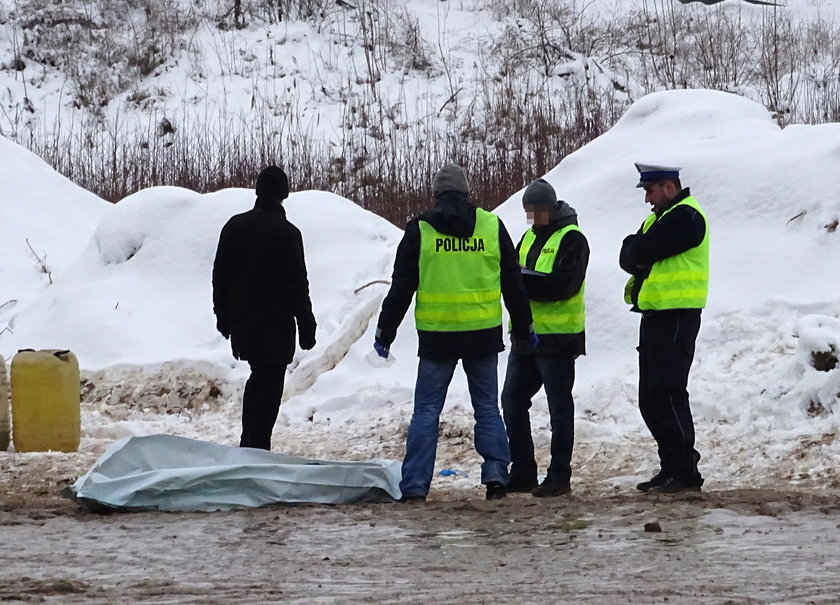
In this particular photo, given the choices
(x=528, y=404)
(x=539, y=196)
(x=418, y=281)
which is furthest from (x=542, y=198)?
(x=528, y=404)

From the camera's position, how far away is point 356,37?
1082 inches

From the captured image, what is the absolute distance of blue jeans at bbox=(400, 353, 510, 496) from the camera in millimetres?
6402

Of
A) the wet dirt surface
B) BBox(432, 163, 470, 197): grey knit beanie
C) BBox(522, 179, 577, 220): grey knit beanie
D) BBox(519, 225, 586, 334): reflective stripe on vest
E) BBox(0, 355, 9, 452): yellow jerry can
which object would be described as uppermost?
BBox(432, 163, 470, 197): grey knit beanie

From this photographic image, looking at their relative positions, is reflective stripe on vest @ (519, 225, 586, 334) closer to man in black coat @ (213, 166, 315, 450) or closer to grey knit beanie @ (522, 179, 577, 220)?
grey knit beanie @ (522, 179, 577, 220)

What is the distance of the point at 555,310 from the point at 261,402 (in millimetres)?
1740

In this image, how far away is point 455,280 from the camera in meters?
6.36

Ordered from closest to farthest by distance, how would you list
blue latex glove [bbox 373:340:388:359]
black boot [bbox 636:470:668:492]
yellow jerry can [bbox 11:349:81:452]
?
blue latex glove [bbox 373:340:388:359] < black boot [bbox 636:470:668:492] < yellow jerry can [bbox 11:349:81:452]

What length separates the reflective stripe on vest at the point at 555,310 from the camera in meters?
6.71

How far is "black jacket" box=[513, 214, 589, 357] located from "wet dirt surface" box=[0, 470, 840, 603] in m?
0.82

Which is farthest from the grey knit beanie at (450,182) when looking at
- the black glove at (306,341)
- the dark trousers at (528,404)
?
the black glove at (306,341)

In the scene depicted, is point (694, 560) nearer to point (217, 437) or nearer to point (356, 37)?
point (217, 437)

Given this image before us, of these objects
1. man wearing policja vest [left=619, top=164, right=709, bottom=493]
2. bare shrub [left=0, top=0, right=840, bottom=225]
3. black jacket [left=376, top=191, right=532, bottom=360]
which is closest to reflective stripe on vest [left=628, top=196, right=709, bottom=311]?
man wearing policja vest [left=619, top=164, right=709, bottom=493]

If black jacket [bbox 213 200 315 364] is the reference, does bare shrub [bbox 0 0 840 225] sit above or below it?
above

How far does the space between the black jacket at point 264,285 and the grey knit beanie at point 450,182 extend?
1.02m
